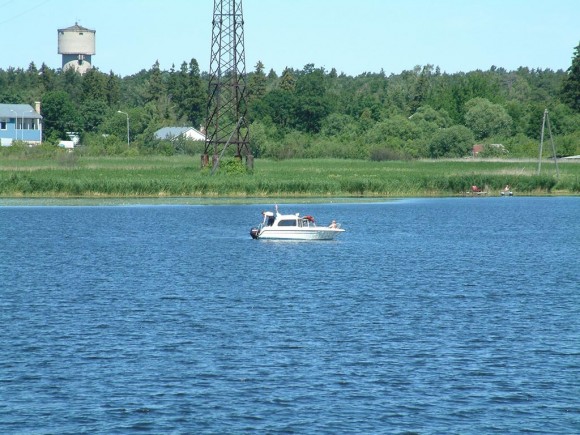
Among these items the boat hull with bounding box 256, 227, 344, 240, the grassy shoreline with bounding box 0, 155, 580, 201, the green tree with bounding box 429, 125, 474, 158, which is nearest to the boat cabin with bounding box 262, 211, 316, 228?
the boat hull with bounding box 256, 227, 344, 240

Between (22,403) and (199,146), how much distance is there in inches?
6238

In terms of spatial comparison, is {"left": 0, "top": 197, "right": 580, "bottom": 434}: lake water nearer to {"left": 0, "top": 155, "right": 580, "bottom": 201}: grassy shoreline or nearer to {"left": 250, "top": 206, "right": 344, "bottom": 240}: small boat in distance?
{"left": 250, "top": 206, "right": 344, "bottom": 240}: small boat in distance

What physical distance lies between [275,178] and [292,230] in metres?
47.7

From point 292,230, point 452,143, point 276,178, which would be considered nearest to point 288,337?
point 292,230

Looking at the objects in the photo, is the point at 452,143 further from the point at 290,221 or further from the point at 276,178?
the point at 290,221

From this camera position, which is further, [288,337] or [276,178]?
[276,178]

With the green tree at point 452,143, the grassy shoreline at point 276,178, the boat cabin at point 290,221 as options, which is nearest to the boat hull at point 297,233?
the boat cabin at point 290,221

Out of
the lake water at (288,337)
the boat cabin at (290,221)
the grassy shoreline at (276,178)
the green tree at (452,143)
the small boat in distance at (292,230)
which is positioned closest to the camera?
the lake water at (288,337)

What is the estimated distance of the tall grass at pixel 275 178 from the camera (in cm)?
12875

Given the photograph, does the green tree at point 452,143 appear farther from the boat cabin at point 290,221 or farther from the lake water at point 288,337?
the boat cabin at point 290,221

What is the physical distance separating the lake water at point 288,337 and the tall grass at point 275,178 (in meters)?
41.1

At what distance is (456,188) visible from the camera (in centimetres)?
14200

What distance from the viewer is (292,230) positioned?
87.1 metres

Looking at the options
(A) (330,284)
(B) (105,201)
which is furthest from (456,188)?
(A) (330,284)
